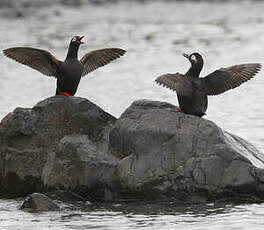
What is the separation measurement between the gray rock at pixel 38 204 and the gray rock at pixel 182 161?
100cm

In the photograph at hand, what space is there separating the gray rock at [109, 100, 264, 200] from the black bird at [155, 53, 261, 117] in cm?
29

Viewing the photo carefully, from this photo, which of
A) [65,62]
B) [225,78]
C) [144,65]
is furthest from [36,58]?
[144,65]

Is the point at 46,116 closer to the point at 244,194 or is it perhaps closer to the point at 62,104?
the point at 62,104

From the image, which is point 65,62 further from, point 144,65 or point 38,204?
point 144,65

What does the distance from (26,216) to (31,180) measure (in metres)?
1.11

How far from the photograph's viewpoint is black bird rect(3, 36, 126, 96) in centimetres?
1334

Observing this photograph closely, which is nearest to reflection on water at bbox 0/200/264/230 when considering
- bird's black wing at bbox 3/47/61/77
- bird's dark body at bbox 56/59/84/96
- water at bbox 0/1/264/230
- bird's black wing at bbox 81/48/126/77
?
water at bbox 0/1/264/230

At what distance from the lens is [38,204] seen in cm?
1194

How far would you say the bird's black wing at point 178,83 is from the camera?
1227 centimetres

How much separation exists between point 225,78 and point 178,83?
2.92 feet

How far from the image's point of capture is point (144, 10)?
41344mm

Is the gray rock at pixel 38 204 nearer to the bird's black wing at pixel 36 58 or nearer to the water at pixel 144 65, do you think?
the water at pixel 144 65

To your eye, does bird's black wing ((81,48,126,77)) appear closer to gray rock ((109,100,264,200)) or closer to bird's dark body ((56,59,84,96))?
bird's dark body ((56,59,84,96))

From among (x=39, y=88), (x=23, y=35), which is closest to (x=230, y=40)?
(x=23, y=35)
